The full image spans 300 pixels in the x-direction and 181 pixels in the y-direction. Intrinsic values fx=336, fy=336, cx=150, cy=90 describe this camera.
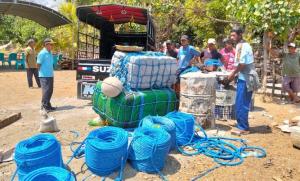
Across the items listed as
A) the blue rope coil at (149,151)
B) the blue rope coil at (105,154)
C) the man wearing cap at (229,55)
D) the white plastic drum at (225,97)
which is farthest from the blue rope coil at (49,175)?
the man wearing cap at (229,55)

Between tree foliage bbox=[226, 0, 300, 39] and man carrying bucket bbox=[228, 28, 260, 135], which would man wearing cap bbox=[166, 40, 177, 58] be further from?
man carrying bucket bbox=[228, 28, 260, 135]

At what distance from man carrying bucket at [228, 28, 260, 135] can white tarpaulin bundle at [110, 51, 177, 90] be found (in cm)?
129

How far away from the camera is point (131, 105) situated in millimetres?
5789

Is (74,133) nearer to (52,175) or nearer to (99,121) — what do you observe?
(99,121)

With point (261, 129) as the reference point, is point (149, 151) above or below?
above

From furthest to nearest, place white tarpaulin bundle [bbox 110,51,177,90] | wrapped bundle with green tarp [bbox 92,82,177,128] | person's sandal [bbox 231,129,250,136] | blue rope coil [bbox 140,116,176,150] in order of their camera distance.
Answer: person's sandal [bbox 231,129,250,136]
white tarpaulin bundle [bbox 110,51,177,90]
wrapped bundle with green tarp [bbox 92,82,177,128]
blue rope coil [bbox 140,116,176,150]

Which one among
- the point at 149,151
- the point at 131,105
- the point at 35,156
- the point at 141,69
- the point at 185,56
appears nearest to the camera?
the point at 35,156

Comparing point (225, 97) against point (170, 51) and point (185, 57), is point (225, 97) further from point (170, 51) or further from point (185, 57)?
point (170, 51)

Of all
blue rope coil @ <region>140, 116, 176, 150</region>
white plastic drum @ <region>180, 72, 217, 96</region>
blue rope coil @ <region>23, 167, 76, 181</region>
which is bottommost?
blue rope coil @ <region>23, 167, 76, 181</region>

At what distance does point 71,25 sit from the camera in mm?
21266

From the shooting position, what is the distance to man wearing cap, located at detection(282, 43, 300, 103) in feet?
31.5

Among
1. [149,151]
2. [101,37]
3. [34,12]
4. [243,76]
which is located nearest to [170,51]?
[101,37]

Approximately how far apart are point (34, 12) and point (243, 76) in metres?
17.6

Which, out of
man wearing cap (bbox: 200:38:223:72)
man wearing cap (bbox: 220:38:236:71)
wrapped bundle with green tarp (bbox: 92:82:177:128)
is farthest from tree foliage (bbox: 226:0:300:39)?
wrapped bundle with green tarp (bbox: 92:82:177:128)
